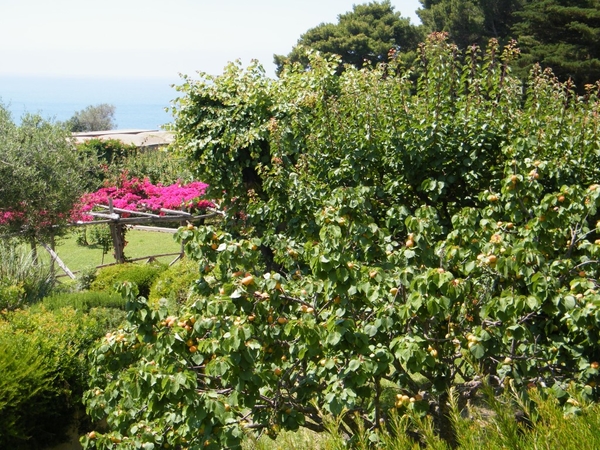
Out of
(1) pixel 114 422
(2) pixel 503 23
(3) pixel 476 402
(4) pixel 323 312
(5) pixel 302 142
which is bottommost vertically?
(3) pixel 476 402

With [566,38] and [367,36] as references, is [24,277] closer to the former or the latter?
[566,38]

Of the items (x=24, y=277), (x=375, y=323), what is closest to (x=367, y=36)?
(x=24, y=277)

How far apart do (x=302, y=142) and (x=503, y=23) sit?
2993cm

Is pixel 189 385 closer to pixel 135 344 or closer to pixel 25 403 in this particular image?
pixel 135 344

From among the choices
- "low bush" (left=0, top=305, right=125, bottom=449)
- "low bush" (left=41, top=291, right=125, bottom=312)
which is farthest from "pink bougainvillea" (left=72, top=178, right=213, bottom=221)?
"low bush" (left=0, top=305, right=125, bottom=449)

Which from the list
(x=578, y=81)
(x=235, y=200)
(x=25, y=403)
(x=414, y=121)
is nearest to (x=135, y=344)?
(x=25, y=403)

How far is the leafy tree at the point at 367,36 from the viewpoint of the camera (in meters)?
38.7

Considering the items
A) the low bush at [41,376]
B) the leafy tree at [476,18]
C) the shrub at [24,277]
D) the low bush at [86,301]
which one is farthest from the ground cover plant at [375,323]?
the leafy tree at [476,18]

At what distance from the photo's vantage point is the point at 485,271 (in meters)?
3.89

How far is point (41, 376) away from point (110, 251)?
49.8 ft

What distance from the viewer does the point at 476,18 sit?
33156 millimetres

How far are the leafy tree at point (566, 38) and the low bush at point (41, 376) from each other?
21.9 meters

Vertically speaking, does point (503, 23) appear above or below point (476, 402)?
above

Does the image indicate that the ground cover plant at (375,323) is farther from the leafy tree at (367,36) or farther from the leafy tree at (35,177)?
the leafy tree at (367,36)
